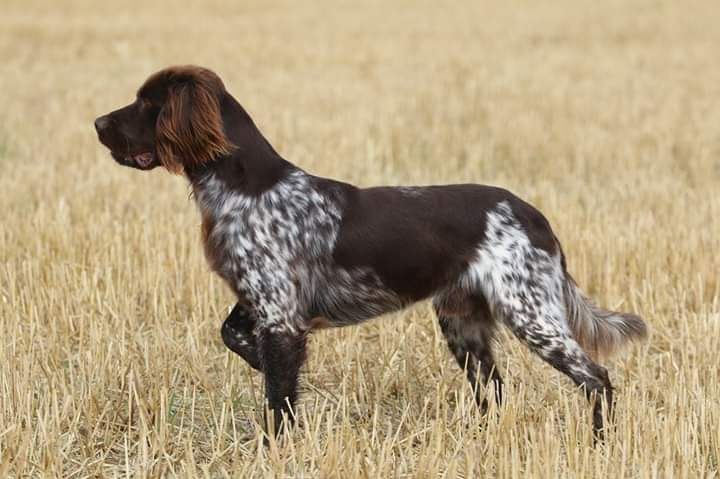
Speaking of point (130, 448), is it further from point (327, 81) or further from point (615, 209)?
point (327, 81)

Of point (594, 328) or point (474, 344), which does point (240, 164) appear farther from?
point (594, 328)

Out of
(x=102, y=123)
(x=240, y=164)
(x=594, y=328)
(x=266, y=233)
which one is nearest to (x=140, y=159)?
(x=102, y=123)

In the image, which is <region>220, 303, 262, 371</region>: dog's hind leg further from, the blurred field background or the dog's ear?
the dog's ear

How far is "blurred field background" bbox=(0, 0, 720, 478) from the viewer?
3.60 metres

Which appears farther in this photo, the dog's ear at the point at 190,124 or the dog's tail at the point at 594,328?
the dog's tail at the point at 594,328

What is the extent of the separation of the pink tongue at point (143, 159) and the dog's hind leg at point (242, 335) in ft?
2.07

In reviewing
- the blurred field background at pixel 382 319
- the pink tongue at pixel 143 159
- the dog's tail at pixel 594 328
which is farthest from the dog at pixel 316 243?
the blurred field background at pixel 382 319

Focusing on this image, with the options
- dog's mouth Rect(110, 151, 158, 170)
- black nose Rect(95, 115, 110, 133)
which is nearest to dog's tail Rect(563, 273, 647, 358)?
dog's mouth Rect(110, 151, 158, 170)

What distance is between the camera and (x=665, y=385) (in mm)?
4402

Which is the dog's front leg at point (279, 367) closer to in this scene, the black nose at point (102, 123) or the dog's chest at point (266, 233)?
the dog's chest at point (266, 233)

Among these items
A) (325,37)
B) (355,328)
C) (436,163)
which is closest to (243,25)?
(325,37)

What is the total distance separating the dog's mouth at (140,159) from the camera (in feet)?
13.1

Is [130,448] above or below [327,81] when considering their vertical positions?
below

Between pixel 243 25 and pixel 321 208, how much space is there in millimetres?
18193
